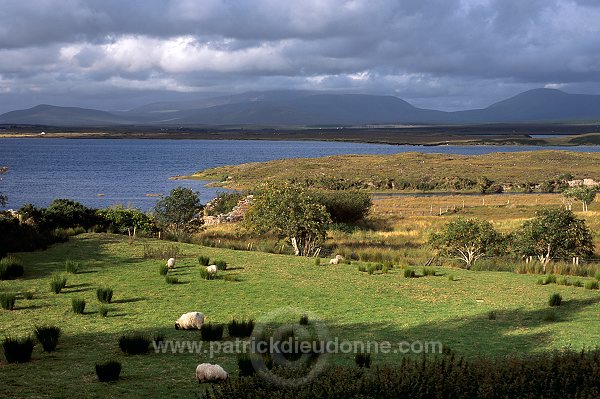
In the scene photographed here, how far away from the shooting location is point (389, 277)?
64.3 feet

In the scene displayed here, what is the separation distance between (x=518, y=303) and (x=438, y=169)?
394 ft

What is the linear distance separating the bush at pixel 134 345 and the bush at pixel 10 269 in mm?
7626

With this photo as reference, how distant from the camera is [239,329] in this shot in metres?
11.9

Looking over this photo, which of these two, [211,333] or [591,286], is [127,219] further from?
[591,286]

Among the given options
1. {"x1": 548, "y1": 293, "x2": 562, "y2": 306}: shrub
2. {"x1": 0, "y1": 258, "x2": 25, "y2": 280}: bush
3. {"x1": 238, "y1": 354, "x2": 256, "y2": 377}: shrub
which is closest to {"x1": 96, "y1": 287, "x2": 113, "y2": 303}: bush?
{"x1": 0, "y1": 258, "x2": 25, "y2": 280}: bush

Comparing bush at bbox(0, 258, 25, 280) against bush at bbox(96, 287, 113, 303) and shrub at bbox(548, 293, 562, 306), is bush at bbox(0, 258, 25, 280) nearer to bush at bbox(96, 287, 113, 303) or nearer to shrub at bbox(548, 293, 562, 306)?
bush at bbox(96, 287, 113, 303)

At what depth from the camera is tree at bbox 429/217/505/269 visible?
30.9 m

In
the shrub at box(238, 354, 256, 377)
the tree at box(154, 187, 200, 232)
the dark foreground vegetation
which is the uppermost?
the dark foreground vegetation

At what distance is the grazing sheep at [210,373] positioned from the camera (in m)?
9.16

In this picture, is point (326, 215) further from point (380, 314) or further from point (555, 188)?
point (555, 188)

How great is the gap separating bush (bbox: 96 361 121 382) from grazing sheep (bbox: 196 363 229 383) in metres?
1.18


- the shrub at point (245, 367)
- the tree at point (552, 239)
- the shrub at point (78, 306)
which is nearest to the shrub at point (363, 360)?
the shrub at point (245, 367)

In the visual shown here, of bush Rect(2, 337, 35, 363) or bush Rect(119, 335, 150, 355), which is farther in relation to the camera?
bush Rect(119, 335, 150, 355)

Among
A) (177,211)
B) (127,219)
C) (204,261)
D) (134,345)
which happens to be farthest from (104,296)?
(177,211)
